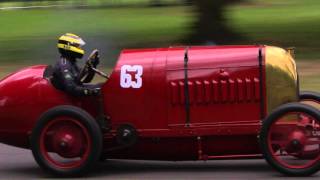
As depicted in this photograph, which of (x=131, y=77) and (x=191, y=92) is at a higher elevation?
(x=131, y=77)

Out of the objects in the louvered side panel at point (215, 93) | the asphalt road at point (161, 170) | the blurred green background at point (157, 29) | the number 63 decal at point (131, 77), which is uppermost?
the number 63 decal at point (131, 77)

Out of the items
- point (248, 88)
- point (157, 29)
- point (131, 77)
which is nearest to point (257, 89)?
point (248, 88)

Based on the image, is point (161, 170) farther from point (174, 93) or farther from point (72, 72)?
point (72, 72)

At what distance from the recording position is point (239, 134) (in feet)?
21.6

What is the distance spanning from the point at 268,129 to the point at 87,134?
5.31 ft

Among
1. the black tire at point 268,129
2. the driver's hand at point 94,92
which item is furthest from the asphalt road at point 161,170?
the driver's hand at point 94,92

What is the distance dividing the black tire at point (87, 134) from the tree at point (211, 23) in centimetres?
858

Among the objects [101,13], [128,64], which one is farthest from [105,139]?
[101,13]

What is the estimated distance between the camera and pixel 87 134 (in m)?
6.59

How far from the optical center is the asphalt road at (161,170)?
21.8 ft

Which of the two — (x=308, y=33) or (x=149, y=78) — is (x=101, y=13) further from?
(x=149, y=78)

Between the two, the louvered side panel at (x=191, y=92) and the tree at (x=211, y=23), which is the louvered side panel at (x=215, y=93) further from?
the tree at (x=211, y=23)

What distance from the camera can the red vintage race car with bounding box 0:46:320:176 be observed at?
6527 mm

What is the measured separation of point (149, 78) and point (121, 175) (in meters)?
0.97
